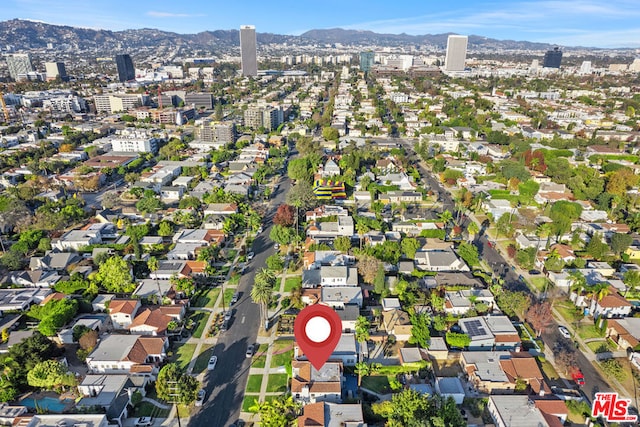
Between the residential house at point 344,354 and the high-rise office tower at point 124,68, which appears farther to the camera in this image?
the high-rise office tower at point 124,68

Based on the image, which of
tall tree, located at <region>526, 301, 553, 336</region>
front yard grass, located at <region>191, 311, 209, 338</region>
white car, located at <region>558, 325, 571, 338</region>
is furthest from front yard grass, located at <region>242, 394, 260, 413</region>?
white car, located at <region>558, 325, 571, 338</region>

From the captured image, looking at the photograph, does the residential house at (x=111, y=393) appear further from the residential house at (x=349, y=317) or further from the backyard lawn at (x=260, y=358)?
the residential house at (x=349, y=317)

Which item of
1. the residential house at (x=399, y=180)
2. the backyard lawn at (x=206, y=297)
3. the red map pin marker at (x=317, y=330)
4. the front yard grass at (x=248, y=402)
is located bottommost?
the front yard grass at (x=248, y=402)

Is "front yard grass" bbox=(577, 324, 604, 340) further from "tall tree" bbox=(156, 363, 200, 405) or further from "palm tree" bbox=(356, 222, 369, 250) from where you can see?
"tall tree" bbox=(156, 363, 200, 405)

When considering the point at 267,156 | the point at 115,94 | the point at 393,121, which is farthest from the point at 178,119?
the point at 393,121

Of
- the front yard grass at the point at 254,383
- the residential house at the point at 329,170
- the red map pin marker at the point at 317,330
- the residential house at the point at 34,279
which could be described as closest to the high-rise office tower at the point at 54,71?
the residential house at the point at 329,170

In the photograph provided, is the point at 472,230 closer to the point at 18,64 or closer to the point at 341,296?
the point at 341,296
